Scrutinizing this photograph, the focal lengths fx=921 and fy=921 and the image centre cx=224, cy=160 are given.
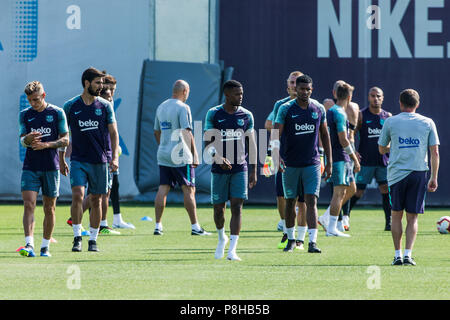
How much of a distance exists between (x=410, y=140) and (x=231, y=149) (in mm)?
2004

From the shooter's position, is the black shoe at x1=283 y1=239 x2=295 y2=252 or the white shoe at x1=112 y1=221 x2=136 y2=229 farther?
the white shoe at x1=112 y1=221 x2=136 y2=229

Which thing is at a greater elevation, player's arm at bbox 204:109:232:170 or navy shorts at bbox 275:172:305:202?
player's arm at bbox 204:109:232:170

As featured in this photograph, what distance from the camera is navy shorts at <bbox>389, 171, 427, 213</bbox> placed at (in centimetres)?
Result: 1005

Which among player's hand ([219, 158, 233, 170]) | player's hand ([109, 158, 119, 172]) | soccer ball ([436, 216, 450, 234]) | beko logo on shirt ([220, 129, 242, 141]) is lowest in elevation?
soccer ball ([436, 216, 450, 234])

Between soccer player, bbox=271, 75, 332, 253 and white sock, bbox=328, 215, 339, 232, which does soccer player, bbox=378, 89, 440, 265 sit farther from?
white sock, bbox=328, 215, 339, 232

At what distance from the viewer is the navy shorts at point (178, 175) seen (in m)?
14.2

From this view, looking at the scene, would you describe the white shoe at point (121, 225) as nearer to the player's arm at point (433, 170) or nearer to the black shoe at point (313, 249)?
the black shoe at point (313, 249)

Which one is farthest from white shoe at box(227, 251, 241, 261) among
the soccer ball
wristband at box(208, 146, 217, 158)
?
the soccer ball

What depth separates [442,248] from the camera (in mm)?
12117

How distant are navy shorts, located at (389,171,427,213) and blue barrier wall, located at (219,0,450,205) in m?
10.4

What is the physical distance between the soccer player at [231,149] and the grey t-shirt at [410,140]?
1.65 meters

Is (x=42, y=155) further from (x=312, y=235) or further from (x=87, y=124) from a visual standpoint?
(x=312, y=235)
